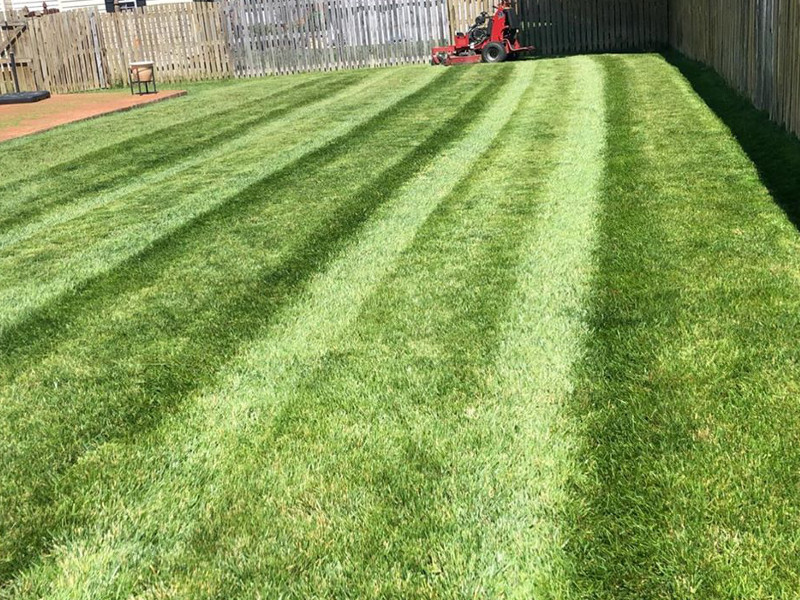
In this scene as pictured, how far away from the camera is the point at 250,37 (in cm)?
2312

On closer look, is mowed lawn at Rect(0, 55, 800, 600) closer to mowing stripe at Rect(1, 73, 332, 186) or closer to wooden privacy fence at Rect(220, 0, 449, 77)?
mowing stripe at Rect(1, 73, 332, 186)

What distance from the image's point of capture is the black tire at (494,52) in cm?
1998

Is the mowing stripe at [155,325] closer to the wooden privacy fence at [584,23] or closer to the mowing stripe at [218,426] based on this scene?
the mowing stripe at [218,426]

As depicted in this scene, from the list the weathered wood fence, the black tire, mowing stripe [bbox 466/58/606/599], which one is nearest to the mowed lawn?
mowing stripe [bbox 466/58/606/599]

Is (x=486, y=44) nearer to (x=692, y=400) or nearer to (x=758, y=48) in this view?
(x=758, y=48)

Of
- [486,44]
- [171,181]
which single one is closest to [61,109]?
[171,181]

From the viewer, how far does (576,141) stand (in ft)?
31.9

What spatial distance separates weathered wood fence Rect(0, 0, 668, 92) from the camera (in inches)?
877

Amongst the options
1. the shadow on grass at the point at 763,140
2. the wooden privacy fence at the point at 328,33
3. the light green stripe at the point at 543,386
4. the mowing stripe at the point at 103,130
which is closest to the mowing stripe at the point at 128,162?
the mowing stripe at the point at 103,130

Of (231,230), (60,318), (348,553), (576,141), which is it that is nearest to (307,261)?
(231,230)

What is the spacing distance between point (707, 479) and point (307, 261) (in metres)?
3.66

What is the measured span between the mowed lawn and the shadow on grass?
7 cm

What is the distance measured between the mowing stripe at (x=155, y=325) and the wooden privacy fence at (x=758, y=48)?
12.9 ft

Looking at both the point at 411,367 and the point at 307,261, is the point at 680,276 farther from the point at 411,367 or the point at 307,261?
the point at 307,261
